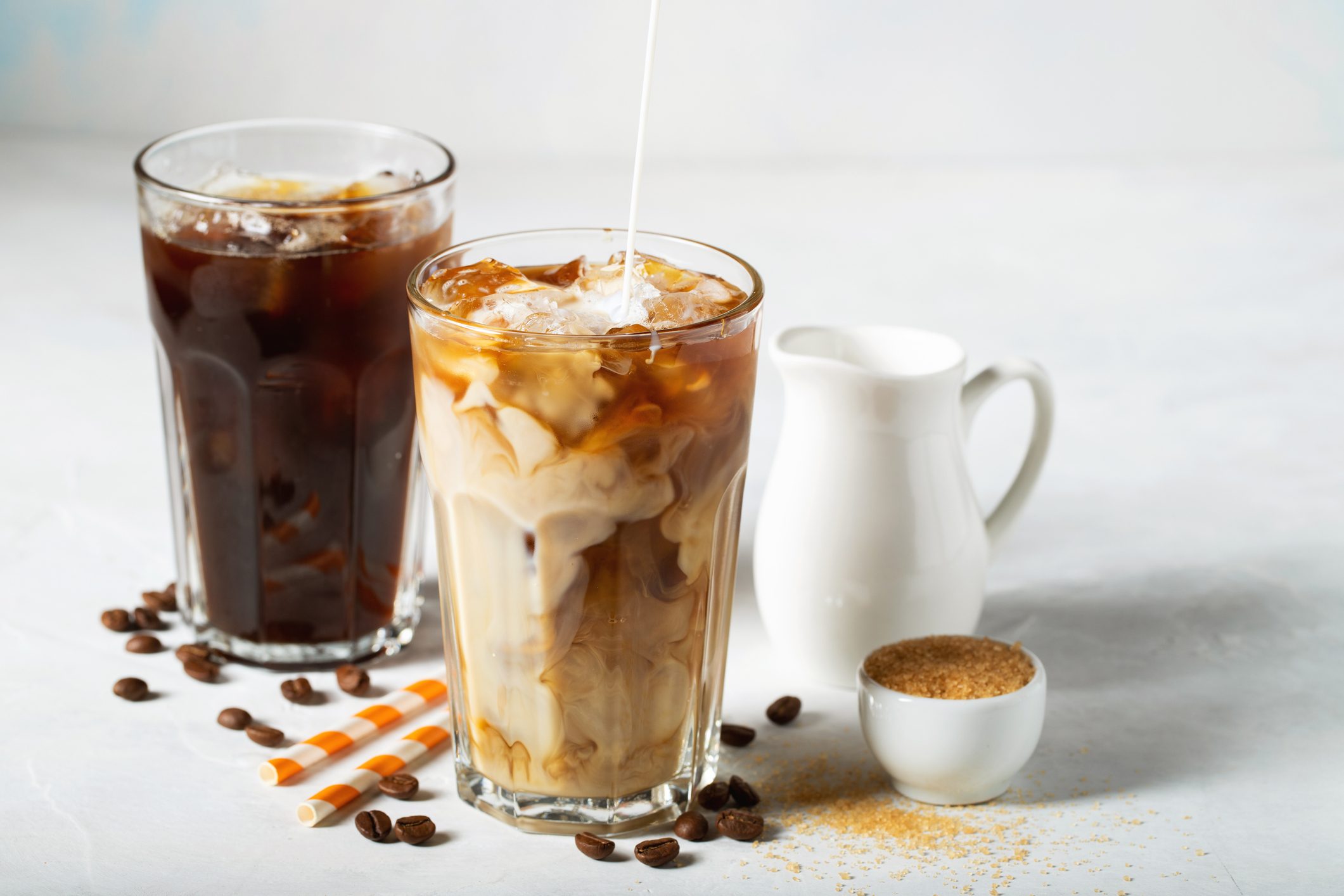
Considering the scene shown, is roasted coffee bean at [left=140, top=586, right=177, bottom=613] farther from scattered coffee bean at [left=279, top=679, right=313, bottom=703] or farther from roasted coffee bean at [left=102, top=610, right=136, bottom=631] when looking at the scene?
scattered coffee bean at [left=279, top=679, right=313, bottom=703]

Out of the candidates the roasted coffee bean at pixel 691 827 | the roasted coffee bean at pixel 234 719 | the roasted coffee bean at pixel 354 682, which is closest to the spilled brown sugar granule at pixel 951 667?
the roasted coffee bean at pixel 691 827

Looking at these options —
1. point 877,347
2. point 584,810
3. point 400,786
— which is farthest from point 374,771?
point 877,347

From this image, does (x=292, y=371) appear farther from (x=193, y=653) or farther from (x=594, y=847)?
(x=594, y=847)

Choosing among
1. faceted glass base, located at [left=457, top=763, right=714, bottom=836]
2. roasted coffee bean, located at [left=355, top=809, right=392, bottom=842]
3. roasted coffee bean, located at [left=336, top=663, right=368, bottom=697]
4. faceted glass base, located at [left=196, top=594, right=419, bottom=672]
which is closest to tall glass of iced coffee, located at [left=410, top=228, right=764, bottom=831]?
faceted glass base, located at [left=457, top=763, right=714, bottom=836]

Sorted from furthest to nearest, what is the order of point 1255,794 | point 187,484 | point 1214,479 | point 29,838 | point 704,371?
point 1214,479 < point 187,484 < point 1255,794 < point 29,838 < point 704,371

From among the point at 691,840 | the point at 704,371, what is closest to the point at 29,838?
the point at 691,840

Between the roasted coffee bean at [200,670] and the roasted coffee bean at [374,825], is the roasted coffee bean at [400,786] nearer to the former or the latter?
the roasted coffee bean at [374,825]

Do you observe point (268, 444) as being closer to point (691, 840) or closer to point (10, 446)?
point (691, 840)
